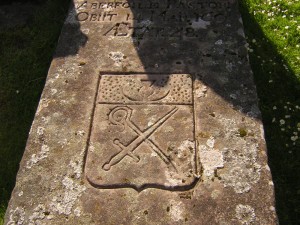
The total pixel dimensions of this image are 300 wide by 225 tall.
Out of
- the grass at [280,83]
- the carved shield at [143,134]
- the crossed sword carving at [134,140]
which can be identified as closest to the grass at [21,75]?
the carved shield at [143,134]

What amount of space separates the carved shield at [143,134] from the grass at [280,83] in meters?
1.55

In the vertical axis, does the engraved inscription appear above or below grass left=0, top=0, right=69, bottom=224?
above

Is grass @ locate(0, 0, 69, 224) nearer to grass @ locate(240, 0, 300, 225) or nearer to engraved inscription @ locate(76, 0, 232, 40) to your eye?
engraved inscription @ locate(76, 0, 232, 40)

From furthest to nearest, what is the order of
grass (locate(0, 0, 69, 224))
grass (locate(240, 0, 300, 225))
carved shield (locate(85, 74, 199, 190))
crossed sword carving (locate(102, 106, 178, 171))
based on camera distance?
1. grass (locate(0, 0, 69, 224))
2. grass (locate(240, 0, 300, 225))
3. crossed sword carving (locate(102, 106, 178, 171))
4. carved shield (locate(85, 74, 199, 190))

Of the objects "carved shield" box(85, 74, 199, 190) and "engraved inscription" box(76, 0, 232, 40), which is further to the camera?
"engraved inscription" box(76, 0, 232, 40)

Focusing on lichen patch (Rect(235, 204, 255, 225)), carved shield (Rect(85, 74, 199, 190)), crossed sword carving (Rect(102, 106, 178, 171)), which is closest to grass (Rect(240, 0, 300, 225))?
lichen patch (Rect(235, 204, 255, 225))

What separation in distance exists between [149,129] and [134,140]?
7.3 inches

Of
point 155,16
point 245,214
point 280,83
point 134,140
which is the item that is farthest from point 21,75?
point 245,214

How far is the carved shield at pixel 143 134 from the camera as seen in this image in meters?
3.25

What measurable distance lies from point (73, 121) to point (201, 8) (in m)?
2.20

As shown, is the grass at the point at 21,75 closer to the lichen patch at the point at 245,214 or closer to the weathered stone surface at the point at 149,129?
the weathered stone surface at the point at 149,129

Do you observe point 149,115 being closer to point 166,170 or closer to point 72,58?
point 166,170

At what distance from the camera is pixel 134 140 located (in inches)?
137

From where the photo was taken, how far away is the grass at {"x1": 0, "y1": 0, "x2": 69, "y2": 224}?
4.76 m
